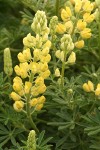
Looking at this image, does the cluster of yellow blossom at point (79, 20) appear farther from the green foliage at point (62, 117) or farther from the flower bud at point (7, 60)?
the flower bud at point (7, 60)

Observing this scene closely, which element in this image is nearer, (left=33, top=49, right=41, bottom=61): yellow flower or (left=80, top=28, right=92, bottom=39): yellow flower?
(left=33, top=49, right=41, bottom=61): yellow flower

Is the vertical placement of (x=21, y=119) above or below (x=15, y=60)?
below

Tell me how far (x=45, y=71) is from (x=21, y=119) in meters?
0.34

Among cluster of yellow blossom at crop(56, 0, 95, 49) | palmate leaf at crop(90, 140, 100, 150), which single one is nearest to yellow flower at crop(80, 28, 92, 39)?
cluster of yellow blossom at crop(56, 0, 95, 49)

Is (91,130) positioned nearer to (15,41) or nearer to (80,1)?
(80,1)

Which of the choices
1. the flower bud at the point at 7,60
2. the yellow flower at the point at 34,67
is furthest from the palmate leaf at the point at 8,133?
the yellow flower at the point at 34,67

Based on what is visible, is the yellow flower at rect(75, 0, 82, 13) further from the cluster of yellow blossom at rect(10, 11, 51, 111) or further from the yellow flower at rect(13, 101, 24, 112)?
the yellow flower at rect(13, 101, 24, 112)

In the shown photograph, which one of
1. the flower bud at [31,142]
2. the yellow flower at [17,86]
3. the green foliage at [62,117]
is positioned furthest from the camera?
the green foliage at [62,117]

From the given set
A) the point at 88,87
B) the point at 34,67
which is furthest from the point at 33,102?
the point at 88,87

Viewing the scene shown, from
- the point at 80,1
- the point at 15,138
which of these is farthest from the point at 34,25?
the point at 15,138

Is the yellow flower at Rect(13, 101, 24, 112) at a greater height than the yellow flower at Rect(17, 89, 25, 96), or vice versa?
the yellow flower at Rect(17, 89, 25, 96)

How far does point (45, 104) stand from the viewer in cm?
191

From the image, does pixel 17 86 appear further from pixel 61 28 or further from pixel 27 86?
pixel 61 28

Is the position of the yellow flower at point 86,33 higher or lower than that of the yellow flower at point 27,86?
higher
